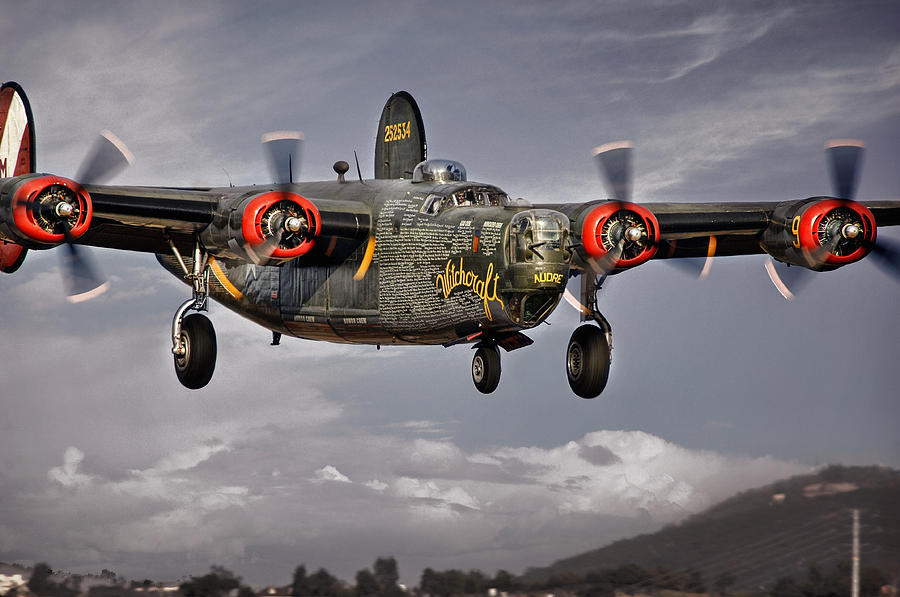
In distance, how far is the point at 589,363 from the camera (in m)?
29.1

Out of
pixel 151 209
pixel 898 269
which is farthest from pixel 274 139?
pixel 898 269

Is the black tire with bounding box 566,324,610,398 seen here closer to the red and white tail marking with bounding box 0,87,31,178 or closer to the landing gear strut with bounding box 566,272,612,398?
the landing gear strut with bounding box 566,272,612,398

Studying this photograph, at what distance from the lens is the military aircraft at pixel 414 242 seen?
26156mm

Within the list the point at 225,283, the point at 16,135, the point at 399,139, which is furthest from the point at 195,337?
the point at 16,135

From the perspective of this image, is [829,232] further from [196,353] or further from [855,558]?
[196,353]

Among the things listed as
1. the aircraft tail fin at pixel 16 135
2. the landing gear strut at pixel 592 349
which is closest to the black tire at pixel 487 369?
the landing gear strut at pixel 592 349

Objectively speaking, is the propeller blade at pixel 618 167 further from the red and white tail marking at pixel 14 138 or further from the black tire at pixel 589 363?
the red and white tail marking at pixel 14 138

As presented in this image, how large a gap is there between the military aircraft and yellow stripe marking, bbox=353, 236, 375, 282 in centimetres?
3

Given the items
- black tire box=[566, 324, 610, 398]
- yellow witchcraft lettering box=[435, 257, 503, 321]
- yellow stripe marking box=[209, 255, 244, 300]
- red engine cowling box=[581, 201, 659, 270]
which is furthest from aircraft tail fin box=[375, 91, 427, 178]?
red engine cowling box=[581, 201, 659, 270]

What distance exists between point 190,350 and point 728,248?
45.3 feet

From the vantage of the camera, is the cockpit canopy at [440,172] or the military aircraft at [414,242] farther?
the cockpit canopy at [440,172]

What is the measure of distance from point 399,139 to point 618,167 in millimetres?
9532

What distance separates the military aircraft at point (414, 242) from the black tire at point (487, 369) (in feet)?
0.12

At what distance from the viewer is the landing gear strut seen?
95.3 ft
